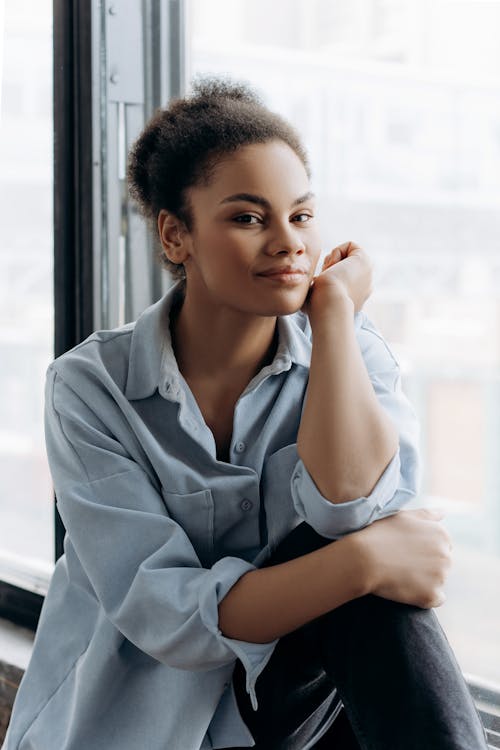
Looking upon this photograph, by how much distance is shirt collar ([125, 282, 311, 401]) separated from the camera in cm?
121

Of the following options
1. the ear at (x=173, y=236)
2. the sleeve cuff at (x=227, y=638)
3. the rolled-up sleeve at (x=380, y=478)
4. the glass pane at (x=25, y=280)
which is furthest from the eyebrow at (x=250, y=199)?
the glass pane at (x=25, y=280)

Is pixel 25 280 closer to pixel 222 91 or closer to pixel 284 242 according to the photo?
pixel 222 91

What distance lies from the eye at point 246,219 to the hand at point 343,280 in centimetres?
12

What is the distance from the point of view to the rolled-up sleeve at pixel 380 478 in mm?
1045

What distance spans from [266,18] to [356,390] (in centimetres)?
87

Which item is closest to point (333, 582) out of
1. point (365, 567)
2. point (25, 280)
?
point (365, 567)

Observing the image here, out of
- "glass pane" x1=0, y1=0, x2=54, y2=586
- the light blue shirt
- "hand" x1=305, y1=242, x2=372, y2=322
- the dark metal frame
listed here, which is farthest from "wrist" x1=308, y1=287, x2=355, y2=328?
"glass pane" x1=0, y1=0, x2=54, y2=586

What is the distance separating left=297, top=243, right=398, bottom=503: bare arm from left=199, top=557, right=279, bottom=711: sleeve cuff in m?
0.16

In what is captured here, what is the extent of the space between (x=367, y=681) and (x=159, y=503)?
34cm

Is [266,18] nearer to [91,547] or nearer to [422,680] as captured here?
[91,547]

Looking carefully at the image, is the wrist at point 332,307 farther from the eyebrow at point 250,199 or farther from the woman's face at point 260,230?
the eyebrow at point 250,199

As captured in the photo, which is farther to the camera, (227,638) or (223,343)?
(223,343)

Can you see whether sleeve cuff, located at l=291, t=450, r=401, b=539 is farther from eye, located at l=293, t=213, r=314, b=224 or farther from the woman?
eye, located at l=293, t=213, r=314, b=224

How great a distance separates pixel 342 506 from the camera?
1.03 m
